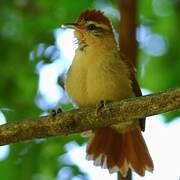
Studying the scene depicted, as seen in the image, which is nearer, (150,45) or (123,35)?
(123,35)

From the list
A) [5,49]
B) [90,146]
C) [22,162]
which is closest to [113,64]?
[90,146]

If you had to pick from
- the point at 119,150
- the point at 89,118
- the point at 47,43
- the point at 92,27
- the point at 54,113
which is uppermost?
the point at 47,43

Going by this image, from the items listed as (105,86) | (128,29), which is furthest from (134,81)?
(128,29)

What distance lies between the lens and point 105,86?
5309mm

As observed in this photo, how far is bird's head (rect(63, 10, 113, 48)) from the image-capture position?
18.8 ft

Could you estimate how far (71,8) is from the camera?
6.92 metres

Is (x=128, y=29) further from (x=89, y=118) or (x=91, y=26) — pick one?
(x=91, y=26)

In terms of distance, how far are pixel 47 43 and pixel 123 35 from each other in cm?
225

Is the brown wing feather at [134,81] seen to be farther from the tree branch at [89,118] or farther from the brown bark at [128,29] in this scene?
the tree branch at [89,118]

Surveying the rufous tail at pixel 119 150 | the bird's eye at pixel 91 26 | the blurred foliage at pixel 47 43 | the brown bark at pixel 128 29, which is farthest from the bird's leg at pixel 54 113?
the bird's eye at pixel 91 26

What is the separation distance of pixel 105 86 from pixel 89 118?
0.82 meters

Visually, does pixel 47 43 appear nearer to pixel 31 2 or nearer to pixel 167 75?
pixel 31 2

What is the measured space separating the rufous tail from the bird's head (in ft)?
2.87

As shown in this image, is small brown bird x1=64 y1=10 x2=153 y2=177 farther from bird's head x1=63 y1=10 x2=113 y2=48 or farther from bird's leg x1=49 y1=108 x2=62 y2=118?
bird's leg x1=49 y1=108 x2=62 y2=118
